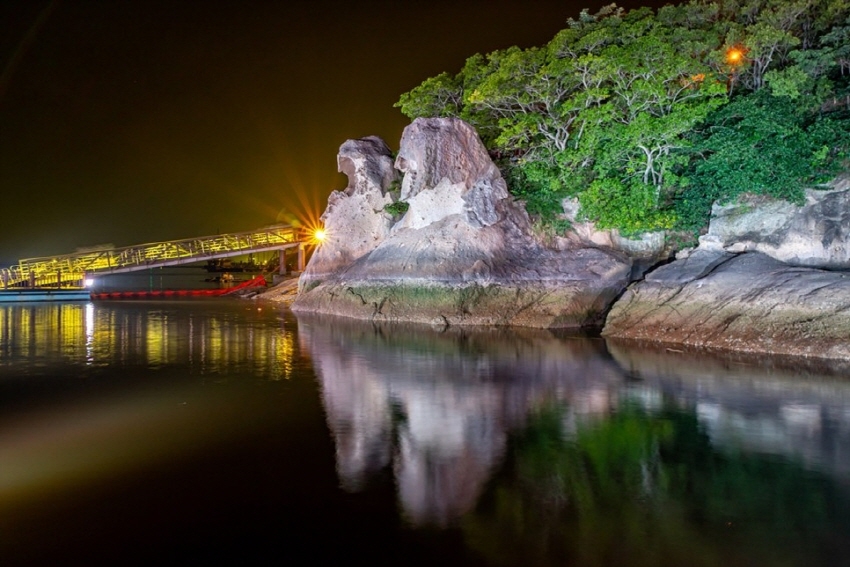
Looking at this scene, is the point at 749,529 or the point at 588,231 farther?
the point at 588,231

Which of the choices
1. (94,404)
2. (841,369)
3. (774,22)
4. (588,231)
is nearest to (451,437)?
(94,404)

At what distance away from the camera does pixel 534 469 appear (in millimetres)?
6879

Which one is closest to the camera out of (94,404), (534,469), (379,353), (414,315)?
(534,469)

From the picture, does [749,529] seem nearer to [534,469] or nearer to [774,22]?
[534,469]

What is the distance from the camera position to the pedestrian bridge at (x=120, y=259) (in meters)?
40.0

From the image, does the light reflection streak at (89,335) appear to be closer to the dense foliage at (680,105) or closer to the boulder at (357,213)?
the boulder at (357,213)

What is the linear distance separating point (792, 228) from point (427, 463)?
55.7 feet

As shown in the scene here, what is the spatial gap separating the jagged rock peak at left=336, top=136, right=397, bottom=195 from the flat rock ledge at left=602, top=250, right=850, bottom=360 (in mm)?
15916

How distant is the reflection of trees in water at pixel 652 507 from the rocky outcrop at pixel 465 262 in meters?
14.0

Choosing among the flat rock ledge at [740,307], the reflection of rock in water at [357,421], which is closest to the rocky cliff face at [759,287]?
the flat rock ledge at [740,307]

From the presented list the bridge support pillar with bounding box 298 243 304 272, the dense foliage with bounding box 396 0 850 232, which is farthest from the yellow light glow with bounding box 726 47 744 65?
the bridge support pillar with bounding box 298 243 304 272

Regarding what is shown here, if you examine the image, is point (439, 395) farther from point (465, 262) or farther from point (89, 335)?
point (89, 335)

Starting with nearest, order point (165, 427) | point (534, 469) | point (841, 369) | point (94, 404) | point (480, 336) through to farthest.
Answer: point (534, 469) < point (165, 427) < point (94, 404) < point (841, 369) < point (480, 336)

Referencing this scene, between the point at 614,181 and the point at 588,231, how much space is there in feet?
11.4
